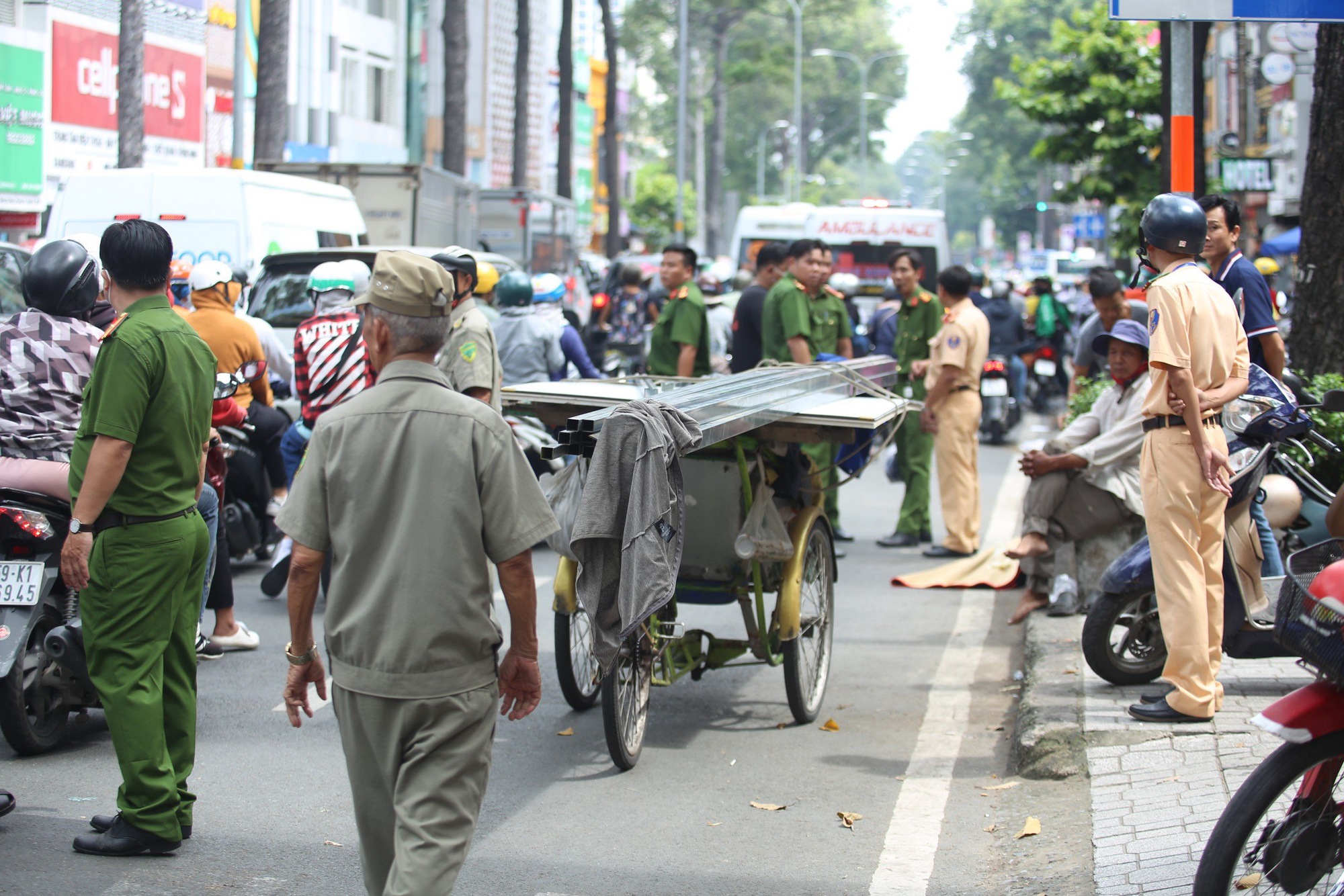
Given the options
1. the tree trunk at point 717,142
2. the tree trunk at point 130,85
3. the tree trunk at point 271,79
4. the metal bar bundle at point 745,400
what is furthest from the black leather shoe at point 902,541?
the tree trunk at point 717,142

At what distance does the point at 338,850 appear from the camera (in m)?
4.50

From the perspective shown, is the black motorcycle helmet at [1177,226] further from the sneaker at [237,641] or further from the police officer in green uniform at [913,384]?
the police officer in green uniform at [913,384]

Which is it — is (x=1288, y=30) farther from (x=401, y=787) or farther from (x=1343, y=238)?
(x=401, y=787)

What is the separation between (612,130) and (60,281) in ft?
111

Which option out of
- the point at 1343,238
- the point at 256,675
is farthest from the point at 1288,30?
the point at 256,675

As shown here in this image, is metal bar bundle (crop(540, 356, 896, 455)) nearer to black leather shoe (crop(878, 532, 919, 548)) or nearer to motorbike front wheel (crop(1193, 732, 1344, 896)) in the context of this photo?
motorbike front wheel (crop(1193, 732, 1344, 896))

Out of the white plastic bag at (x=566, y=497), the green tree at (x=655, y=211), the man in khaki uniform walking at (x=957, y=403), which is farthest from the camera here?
the green tree at (x=655, y=211)

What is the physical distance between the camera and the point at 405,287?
317 centimetres

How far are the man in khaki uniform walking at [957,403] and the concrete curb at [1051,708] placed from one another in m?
2.52

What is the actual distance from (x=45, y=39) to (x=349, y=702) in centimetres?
2123

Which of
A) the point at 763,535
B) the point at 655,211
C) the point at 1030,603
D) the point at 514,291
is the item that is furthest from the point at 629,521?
the point at 655,211

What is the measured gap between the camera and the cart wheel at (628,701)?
16.7 ft

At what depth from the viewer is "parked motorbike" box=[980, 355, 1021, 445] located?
1581 cm

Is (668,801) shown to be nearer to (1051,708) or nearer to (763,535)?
(763,535)
